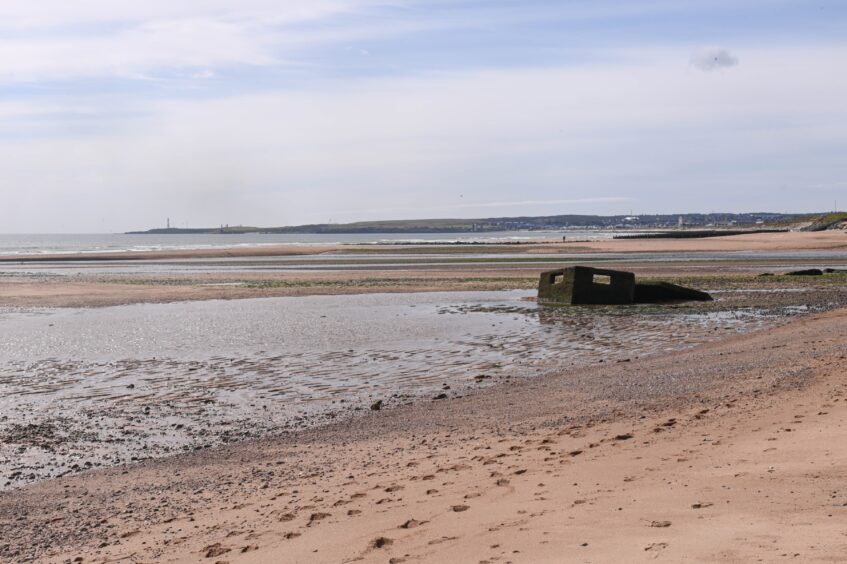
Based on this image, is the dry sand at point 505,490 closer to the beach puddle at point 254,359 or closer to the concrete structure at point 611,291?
the beach puddle at point 254,359

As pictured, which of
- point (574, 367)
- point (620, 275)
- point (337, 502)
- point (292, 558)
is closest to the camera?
point (292, 558)

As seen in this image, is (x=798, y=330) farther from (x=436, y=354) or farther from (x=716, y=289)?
(x=716, y=289)

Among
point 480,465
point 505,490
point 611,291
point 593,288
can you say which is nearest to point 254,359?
point 480,465

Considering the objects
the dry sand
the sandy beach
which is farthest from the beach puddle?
the dry sand

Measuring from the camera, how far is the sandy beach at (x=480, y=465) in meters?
5.74

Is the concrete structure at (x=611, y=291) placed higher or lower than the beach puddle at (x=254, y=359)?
higher

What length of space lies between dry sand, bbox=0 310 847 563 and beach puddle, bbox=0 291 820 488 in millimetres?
1371

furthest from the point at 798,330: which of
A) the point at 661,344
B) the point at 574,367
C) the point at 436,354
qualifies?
the point at 436,354

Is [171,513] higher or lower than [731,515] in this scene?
lower

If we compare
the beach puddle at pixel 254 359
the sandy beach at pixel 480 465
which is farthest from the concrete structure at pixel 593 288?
the sandy beach at pixel 480 465

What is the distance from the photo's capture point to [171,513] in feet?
24.7

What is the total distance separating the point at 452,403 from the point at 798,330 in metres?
9.36

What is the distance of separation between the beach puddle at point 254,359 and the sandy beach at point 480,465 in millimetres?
121

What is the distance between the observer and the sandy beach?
18.8ft
